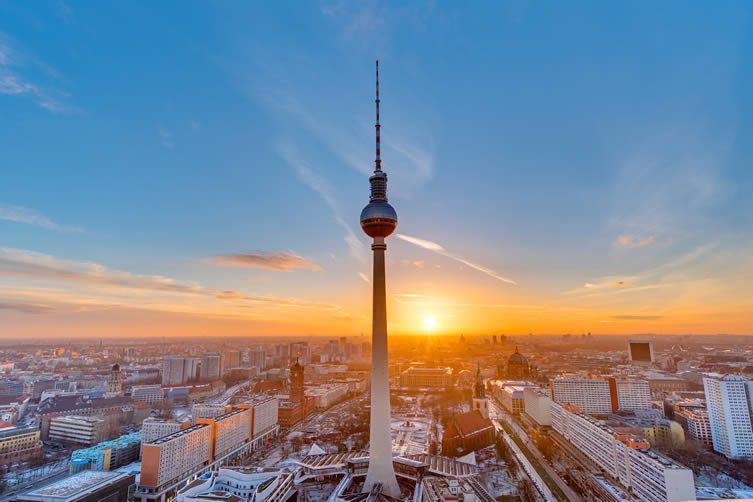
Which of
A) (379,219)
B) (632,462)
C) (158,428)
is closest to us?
(632,462)

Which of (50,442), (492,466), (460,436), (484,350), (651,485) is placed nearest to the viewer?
Answer: (651,485)

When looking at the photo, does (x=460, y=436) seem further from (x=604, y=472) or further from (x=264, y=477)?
(x=264, y=477)

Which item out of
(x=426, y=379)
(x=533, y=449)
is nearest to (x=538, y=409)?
(x=533, y=449)

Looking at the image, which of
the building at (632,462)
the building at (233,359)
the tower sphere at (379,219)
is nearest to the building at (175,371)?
the building at (233,359)

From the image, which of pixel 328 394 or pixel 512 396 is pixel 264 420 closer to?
pixel 328 394

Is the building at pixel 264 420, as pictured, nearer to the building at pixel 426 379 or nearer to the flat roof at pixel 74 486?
the flat roof at pixel 74 486

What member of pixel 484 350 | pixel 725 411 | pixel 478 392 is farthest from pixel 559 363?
pixel 725 411

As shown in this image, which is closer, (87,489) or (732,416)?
(87,489)
